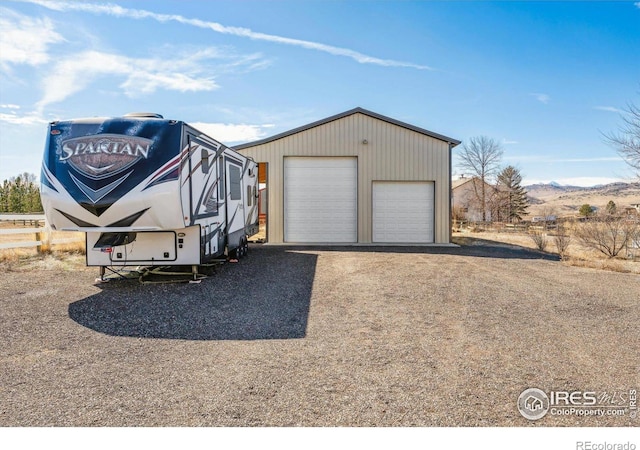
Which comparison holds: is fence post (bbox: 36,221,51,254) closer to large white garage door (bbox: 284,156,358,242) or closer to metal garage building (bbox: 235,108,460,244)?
metal garage building (bbox: 235,108,460,244)

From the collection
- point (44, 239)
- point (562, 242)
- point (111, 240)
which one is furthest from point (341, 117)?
point (111, 240)

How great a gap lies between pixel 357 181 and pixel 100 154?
10437 mm

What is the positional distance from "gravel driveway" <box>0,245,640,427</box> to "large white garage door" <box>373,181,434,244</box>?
24.7 feet

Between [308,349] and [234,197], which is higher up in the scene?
[234,197]

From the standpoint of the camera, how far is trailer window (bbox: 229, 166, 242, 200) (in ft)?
34.2

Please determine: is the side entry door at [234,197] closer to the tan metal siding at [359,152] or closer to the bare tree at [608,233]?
the tan metal siding at [359,152]

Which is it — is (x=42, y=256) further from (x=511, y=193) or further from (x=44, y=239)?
(x=511, y=193)

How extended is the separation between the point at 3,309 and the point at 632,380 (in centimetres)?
767

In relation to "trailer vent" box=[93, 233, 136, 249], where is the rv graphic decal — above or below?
above

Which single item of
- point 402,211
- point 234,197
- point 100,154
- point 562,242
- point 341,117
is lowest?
point 562,242

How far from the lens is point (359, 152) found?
1605cm

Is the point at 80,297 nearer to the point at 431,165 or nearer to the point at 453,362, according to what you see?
the point at 453,362

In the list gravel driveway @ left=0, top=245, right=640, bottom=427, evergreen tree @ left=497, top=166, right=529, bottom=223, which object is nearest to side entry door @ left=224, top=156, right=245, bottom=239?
gravel driveway @ left=0, top=245, right=640, bottom=427

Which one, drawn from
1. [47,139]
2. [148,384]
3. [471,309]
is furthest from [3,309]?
[471,309]
